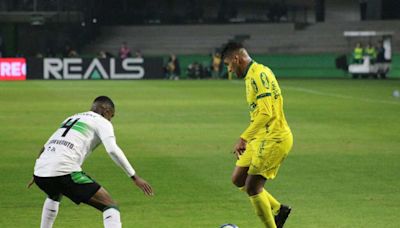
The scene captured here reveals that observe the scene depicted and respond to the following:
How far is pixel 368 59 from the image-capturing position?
55438mm

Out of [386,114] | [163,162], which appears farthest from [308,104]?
[163,162]

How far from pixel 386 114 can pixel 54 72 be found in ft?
96.2

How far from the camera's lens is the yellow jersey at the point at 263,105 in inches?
404

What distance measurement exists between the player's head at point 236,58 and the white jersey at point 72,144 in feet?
5.27

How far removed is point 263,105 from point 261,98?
0.08m

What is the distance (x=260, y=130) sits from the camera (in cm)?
1041

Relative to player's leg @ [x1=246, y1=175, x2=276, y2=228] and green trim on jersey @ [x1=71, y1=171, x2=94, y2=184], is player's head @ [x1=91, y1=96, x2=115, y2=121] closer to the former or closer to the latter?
green trim on jersey @ [x1=71, y1=171, x2=94, y2=184]

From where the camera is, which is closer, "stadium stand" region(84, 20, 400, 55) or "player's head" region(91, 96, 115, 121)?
"player's head" region(91, 96, 115, 121)

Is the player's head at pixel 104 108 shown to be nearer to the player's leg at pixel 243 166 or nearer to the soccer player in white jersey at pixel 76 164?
the soccer player in white jersey at pixel 76 164

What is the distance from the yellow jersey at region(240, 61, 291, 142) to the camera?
10258mm

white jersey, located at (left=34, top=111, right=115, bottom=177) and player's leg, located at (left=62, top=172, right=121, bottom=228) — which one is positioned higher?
white jersey, located at (left=34, top=111, right=115, bottom=177)

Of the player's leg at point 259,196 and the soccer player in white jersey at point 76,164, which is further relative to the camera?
the player's leg at point 259,196

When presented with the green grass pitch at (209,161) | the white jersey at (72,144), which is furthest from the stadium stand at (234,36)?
the white jersey at (72,144)

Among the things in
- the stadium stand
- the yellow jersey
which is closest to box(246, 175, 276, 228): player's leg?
the yellow jersey
